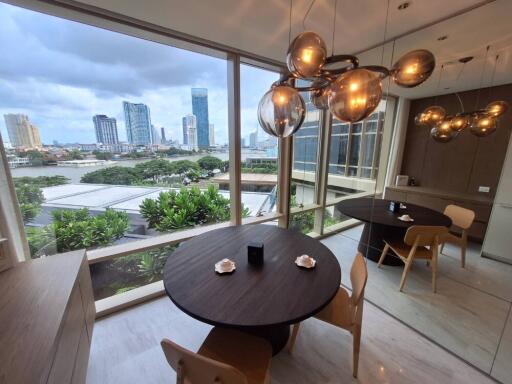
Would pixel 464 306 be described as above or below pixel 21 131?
below

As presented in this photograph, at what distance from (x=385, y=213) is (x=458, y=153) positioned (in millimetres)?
900

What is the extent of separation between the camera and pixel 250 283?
1.20 meters

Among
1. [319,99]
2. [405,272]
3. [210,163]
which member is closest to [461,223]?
[405,272]

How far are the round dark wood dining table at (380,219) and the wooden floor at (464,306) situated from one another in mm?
337

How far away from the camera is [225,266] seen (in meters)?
1.31

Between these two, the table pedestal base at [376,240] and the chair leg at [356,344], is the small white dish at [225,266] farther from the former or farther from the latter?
Result: the table pedestal base at [376,240]

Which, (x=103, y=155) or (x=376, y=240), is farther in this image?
(x=376, y=240)

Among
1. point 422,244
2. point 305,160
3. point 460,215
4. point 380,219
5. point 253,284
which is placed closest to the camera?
point 253,284

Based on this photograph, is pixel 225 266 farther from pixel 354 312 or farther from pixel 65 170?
pixel 65 170

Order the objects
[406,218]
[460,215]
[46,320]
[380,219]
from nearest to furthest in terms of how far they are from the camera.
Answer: [46,320], [460,215], [406,218], [380,219]

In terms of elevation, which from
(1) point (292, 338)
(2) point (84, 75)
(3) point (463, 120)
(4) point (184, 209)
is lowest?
(1) point (292, 338)

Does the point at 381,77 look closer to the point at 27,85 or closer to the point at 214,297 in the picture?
the point at 214,297

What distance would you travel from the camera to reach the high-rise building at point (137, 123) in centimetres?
196

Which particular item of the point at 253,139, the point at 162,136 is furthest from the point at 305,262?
the point at 162,136
